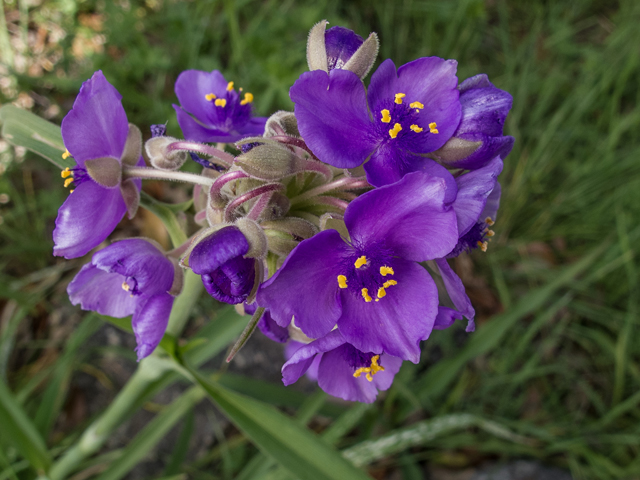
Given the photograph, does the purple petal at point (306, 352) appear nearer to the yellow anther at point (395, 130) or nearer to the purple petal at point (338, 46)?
the yellow anther at point (395, 130)

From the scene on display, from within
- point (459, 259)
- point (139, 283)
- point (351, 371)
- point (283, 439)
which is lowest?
point (459, 259)

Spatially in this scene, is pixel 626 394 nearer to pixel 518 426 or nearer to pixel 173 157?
pixel 518 426

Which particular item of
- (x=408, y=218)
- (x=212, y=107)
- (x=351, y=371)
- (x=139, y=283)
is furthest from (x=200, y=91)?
(x=351, y=371)

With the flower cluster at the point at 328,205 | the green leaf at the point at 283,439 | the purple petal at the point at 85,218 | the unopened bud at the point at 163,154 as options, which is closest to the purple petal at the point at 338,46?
the flower cluster at the point at 328,205

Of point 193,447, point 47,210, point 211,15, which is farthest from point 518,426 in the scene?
point 211,15

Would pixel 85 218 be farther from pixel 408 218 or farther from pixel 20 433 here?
pixel 20 433

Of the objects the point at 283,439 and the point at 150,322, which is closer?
the point at 150,322
